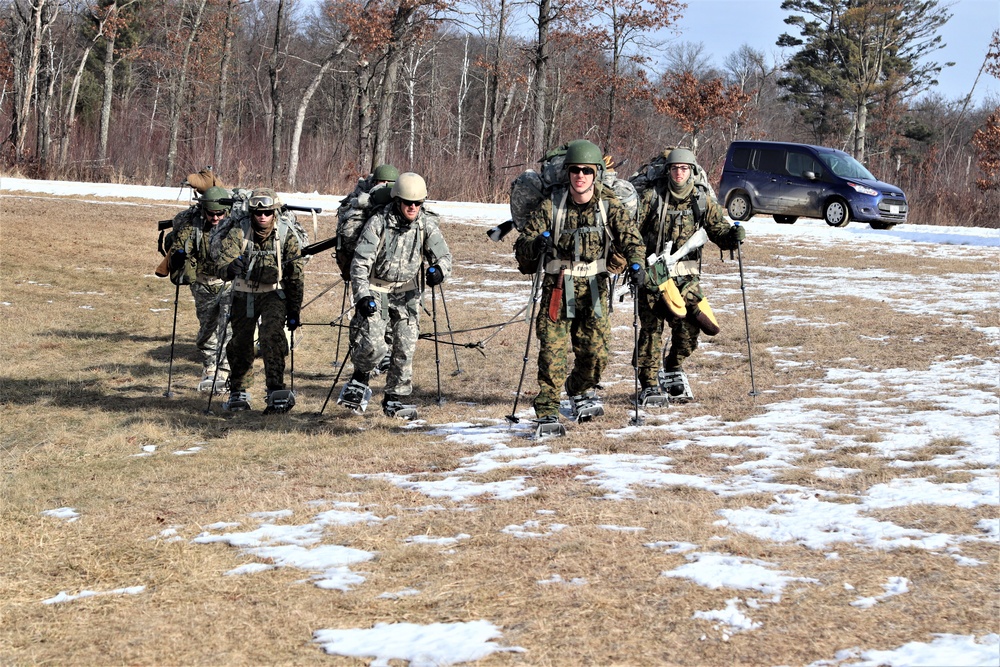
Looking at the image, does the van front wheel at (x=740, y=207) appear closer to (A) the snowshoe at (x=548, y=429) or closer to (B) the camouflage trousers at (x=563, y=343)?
(B) the camouflage trousers at (x=563, y=343)

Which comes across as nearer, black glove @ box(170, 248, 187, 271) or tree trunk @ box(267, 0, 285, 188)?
black glove @ box(170, 248, 187, 271)

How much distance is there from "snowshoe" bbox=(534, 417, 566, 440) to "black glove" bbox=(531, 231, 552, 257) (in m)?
1.27

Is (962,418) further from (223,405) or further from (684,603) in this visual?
(223,405)

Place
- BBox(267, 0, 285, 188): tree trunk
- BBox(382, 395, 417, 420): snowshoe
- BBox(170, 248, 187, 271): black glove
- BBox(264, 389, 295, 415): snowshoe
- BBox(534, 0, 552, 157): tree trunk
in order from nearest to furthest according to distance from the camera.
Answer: BBox(382, 395, 417, 420): snowshoe
BBox(264, 389, 295, 415): snowshoe
BBox(170, 248, 187, 271): black glove
BBox(534, 0, 552, 157): tree trunk
BBox(267, 0, 285, 188): tree trunk

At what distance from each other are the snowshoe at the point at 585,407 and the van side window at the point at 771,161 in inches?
713

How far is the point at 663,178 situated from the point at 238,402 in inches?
173

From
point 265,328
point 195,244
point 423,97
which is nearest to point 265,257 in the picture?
point 265,328

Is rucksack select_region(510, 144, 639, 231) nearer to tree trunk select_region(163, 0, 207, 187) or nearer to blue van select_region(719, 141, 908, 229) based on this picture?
blue van select_region(719, 141, 908, 229)

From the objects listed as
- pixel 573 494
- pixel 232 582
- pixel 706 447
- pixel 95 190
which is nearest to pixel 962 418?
pixel 706 447

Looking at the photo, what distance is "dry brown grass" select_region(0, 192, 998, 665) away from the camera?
4770 millimetres

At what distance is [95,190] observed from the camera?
30.2 meters

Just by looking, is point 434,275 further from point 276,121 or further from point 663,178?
point 276,121

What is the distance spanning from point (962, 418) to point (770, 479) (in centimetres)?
232

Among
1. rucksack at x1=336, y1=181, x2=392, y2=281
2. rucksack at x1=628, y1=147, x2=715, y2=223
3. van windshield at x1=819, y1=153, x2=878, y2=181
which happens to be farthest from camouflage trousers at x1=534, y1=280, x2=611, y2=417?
van windshield at x1=819, y1=153, x2=878, y2=181
